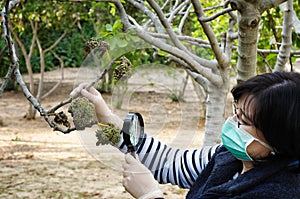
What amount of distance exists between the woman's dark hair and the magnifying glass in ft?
0.98

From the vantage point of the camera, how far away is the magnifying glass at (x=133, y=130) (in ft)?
4.19

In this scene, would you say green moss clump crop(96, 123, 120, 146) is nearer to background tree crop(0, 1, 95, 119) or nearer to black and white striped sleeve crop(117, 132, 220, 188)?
black and white striped sleeve crop(117, 132, 220, 188)

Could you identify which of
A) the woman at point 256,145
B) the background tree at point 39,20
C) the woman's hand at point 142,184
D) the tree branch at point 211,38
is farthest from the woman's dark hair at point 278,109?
the background tree at point 39,20

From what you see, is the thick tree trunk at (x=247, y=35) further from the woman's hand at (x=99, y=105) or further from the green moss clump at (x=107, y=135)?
the green moss clump at (x=107, y=135)

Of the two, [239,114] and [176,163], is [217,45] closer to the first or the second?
[176,163]

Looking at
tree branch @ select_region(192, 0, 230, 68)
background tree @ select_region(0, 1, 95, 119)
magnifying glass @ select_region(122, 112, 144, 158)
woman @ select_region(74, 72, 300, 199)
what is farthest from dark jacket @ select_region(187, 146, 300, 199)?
background tree @ select_region(0, 1, 95, 119)

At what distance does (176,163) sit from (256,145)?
400mm

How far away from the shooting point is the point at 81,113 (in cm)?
115

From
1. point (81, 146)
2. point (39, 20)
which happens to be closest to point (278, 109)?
point (81, 146)

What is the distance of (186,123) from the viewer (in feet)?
4.60

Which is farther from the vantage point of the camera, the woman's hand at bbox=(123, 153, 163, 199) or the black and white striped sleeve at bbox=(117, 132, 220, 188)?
the black and white striped sleeve at bbox=(117, 132, 220, 188)

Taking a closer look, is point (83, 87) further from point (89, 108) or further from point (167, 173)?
point (167, 173)

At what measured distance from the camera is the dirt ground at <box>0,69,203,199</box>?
1353mm

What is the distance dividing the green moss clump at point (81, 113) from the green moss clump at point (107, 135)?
0.12 feet
